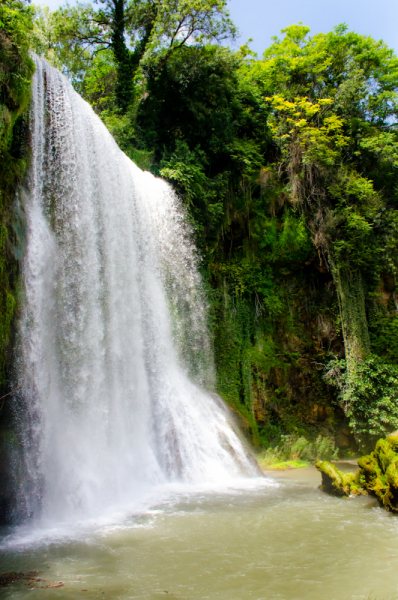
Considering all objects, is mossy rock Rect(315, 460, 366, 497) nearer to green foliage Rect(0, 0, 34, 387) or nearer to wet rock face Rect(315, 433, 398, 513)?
wet rock face Rect(315, 433, 398, 513)

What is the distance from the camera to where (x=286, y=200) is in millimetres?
16047

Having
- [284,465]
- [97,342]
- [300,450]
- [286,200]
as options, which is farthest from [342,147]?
[97,342]

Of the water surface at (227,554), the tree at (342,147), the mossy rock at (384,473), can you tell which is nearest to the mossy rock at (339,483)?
the mossy rock at (384,473)

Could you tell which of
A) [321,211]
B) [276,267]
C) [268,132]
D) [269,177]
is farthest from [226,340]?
[268,132]

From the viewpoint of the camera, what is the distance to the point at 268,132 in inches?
664

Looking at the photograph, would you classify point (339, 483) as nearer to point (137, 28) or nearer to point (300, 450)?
point (300, 450)

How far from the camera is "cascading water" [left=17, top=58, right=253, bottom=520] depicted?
7.64 metres

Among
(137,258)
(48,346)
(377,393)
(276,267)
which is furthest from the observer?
(276,267)

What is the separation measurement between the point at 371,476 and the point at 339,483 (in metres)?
0.62

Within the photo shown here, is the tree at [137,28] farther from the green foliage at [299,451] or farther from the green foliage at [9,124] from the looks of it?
the green foliage at [299,451]

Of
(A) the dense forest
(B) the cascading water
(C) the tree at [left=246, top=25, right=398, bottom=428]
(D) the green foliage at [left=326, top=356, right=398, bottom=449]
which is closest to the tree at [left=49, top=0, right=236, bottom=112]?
(A) the dense forest

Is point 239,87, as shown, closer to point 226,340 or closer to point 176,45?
point 176,45

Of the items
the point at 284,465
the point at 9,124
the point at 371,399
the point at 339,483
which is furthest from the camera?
the point at 371,399

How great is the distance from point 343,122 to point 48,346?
45.0ft
